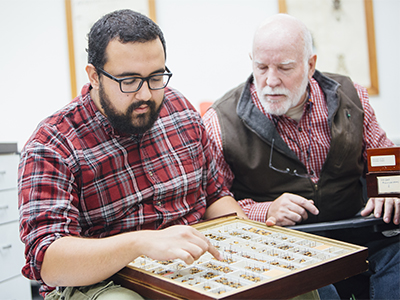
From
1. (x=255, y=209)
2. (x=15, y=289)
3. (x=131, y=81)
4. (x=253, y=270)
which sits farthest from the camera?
(x=15, y=289)

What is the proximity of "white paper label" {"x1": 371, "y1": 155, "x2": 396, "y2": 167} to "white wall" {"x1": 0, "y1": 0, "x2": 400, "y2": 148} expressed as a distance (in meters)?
1.68

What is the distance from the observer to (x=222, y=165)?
1740 mm

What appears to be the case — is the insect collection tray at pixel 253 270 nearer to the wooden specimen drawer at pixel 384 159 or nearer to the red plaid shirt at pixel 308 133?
the wooden specimen drawer at pixel 384 159

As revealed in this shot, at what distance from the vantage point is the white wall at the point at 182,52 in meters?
2.87

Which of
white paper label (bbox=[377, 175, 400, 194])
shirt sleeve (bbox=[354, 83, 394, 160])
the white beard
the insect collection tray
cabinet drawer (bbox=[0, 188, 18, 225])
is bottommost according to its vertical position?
cabinet drawer (bbox=[0, 188, 18, 225])

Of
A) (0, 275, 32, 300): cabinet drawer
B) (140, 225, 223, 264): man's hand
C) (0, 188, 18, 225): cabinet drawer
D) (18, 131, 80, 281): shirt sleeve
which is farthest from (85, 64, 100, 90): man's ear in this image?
(0, 275, 32, 300): cabinet drawer

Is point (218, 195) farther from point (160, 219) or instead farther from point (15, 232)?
point (15, 232)

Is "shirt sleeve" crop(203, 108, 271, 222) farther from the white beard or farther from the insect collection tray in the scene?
the insect collection tray

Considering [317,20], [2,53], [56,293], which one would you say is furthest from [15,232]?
[317,20]

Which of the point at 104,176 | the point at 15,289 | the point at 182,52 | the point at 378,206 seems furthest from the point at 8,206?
the point at 378,206

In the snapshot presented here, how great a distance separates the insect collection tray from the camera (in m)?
0.84

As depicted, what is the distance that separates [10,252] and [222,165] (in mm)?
1223

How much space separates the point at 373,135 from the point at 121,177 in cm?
113

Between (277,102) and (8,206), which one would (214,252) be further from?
(8,206)
